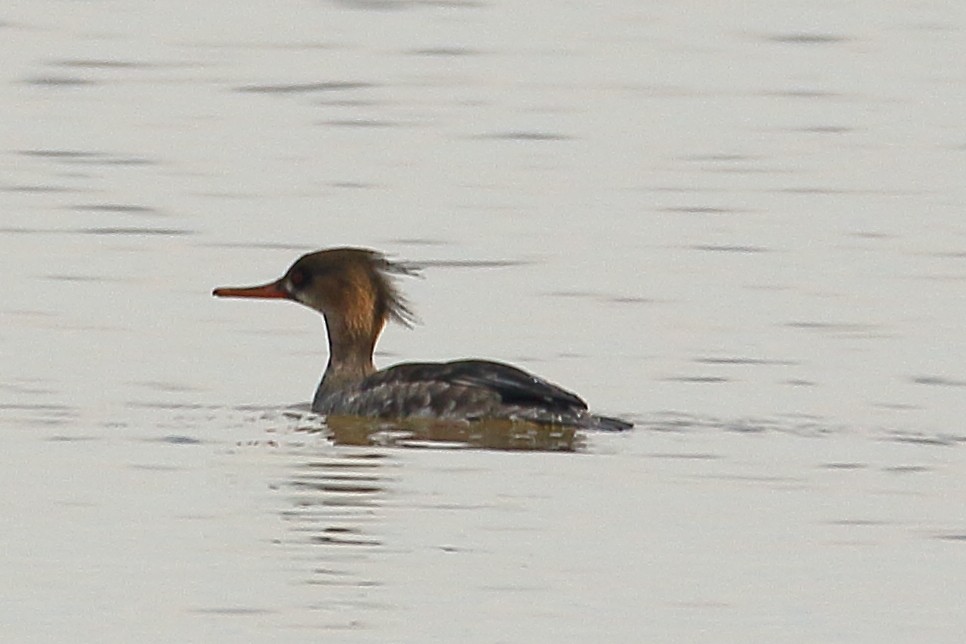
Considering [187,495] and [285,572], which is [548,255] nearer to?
[187,495]

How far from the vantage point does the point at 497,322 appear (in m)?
17.2

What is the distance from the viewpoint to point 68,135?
2298cm

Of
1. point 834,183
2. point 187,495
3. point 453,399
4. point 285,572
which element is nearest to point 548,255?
point 834,183

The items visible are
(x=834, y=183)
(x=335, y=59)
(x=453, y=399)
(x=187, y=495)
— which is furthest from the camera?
(x=335, y=59)

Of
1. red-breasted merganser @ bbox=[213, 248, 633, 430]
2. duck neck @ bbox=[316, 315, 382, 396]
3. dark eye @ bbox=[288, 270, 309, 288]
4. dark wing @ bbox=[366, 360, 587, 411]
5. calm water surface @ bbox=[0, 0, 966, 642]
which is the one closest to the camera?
calm water surface @ bbox=[0, 0, 966, 642]

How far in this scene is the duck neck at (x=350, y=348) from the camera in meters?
15.7

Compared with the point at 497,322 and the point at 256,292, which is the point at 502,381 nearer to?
the point at 256,292

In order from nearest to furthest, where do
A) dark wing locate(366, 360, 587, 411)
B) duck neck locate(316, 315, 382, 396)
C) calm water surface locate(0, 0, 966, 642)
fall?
calm water surface locate(0, 0, 966, 642) → dark wing locate(366, 360, 587, 411) → duck neck locate(316, 315, 382, 396)

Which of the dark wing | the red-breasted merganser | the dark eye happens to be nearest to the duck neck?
the red-breasted merganser

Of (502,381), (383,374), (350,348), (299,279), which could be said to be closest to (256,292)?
(299,279)

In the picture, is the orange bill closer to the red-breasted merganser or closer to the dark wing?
the red-breasted merganser

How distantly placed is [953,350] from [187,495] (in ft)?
16.2

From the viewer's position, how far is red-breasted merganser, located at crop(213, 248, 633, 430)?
14352 millimetres

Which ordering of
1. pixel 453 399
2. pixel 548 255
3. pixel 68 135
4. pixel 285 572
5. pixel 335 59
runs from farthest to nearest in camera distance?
pixel 335 59, pixel 68 135, pixel 548 255, pixel 453 399, pixel 285 572
